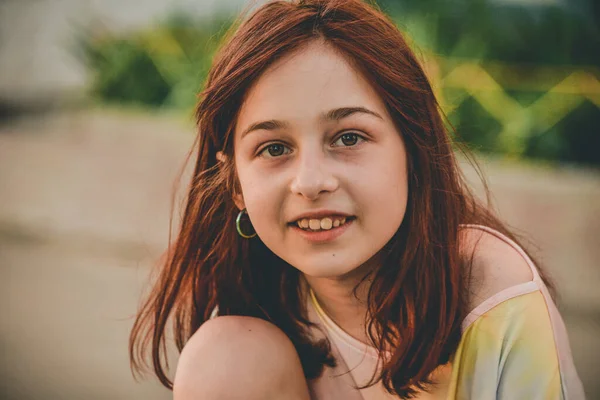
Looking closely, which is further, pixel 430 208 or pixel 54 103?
pixel 54 103

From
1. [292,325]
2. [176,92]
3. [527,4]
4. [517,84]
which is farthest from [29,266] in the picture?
[527,4]

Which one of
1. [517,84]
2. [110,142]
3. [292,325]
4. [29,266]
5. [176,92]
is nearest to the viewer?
[292,325]

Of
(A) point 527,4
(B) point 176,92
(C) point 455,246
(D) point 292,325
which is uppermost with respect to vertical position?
(A) point 527,4

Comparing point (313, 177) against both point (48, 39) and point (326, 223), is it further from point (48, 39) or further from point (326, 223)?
point (48, 39)

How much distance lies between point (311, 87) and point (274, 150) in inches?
7.0

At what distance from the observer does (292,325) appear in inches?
77.5

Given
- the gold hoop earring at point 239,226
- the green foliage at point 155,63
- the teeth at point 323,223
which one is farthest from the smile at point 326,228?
the green foliage at point 155,63

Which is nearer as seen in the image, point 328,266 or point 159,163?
point 328,266

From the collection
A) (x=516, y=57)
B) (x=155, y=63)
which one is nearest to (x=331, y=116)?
(x=516, y=57)

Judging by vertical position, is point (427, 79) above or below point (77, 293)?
above

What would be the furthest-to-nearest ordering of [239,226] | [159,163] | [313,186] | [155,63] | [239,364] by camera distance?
1. [155,63]
2. [159,163]
3. [239,226]
4. [239,364]
5. [313,186]

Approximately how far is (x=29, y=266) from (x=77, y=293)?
39cm

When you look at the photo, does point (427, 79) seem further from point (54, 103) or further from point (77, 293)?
point (54, 103)

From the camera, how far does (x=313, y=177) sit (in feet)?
4.92
